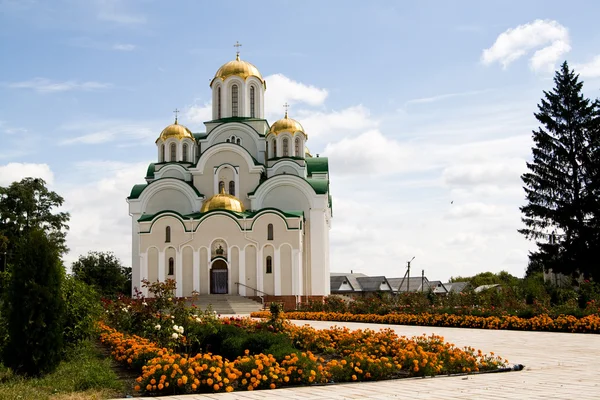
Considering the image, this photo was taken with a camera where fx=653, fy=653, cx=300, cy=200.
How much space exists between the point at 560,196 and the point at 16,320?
27.1 metres

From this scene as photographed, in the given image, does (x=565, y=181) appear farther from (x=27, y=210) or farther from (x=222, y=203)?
(x=27, y=210)

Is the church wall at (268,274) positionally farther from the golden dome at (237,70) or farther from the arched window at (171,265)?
the golden dome at (237,70)

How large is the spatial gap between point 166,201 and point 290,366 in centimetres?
2898

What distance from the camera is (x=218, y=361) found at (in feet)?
26.3

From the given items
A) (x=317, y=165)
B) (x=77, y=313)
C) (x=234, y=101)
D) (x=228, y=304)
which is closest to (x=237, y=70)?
(x=234, y=101)

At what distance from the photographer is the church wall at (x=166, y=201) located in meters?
36.1

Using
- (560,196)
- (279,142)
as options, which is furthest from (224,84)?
(560,196)

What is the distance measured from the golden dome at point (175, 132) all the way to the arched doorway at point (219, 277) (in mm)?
8824

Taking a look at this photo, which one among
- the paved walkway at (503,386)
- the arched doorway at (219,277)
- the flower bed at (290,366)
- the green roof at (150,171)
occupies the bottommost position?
the paved walkway at (503,386)

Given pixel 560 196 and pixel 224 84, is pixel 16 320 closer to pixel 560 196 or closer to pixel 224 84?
pixel 560 196

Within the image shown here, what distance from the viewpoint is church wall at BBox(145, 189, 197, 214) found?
3609cm

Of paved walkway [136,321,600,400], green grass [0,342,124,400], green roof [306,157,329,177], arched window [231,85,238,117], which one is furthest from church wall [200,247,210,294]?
green grass [0,342,124,400]

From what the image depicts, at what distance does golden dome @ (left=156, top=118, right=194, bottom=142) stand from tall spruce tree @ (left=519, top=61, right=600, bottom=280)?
1892cm

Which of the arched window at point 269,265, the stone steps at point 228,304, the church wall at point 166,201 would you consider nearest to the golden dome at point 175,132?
the church wall at point 166,201
